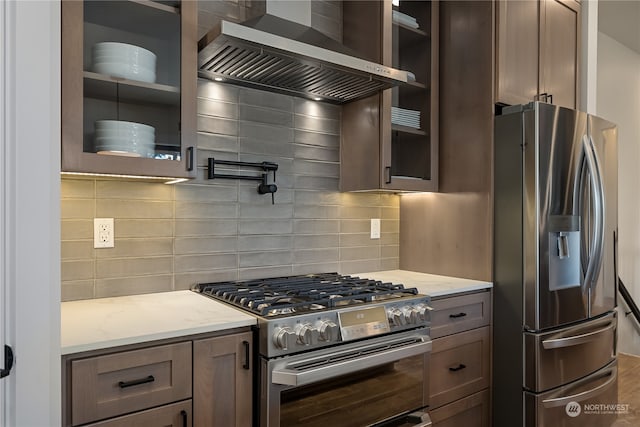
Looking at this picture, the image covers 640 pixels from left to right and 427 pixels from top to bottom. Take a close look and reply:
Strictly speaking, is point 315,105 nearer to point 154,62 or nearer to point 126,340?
point 154,62

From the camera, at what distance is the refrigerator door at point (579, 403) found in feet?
7.06

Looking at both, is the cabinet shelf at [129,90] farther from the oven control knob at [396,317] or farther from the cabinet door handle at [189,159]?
the oven control knob at [396,317]

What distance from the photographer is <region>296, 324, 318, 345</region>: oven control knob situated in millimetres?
1487

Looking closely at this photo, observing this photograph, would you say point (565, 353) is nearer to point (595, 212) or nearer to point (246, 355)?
point (595, 212)

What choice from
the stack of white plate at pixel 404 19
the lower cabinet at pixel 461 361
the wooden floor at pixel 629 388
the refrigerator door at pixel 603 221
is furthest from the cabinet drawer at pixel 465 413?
the stack of white plate at pixel 404 19

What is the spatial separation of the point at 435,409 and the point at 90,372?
4.92 feet

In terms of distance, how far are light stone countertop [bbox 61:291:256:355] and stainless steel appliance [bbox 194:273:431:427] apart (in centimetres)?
11

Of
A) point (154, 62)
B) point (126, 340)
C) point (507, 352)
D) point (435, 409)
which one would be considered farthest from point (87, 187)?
point (507, 352)

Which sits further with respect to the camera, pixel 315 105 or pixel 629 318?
pixel 629 318

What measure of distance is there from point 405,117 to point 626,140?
3.08m

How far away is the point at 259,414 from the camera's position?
4.82ft

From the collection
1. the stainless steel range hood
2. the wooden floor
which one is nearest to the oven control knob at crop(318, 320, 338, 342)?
the stainless steel range hood

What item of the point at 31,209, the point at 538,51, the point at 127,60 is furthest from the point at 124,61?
the point at 538,51

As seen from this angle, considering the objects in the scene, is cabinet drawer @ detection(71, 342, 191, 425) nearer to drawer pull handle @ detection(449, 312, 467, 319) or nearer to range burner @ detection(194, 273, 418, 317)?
range burner @ detection(194, 273, 418, 317)
